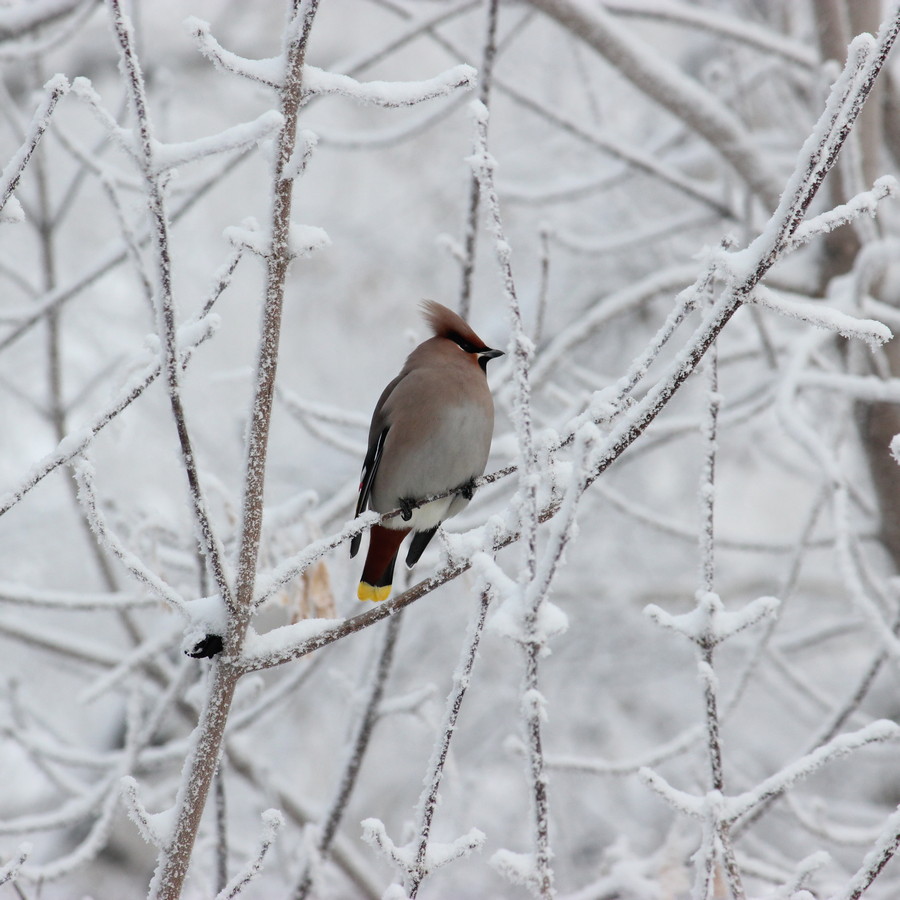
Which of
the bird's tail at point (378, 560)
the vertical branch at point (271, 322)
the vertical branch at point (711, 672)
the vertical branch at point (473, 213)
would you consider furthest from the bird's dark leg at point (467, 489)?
the vertical branch at point (271, 322)

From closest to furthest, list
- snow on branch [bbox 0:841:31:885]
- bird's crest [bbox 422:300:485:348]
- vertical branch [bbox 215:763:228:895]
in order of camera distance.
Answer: snow on branch [bbox 0:841:31:885]
vertical branch [bbox 215:763:228:895]
bird's crest [bbox 422:300:485:348]

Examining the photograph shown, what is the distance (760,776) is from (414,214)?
4572mm

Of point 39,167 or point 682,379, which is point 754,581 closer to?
point 39,167

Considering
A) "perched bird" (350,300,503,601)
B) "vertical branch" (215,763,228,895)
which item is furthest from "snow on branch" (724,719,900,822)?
"perched bird" (350,300,503,601)

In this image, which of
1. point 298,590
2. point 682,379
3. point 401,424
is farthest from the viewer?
point 401,424

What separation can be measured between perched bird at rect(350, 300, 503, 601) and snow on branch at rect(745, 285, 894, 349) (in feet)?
5.85

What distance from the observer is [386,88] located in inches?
49.6

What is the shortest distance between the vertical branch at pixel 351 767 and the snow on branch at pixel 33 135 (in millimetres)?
1210

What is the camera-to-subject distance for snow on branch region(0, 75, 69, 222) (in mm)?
1211

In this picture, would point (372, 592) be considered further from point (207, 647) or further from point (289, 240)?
point (289, 240)

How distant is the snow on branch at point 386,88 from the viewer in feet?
4.10

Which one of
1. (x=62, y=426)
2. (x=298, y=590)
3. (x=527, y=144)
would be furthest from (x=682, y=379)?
(x=527, y=144)

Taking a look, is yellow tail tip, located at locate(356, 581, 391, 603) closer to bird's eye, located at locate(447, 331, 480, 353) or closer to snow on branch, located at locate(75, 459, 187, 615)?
bird's eye, located at locate(447, 331, 480, 353)

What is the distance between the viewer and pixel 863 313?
132 inches
